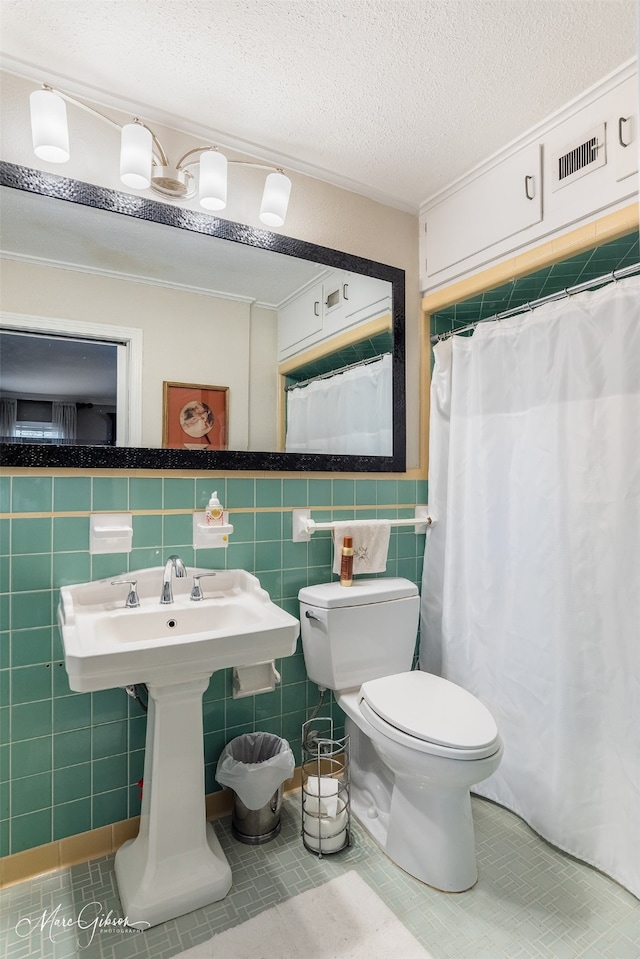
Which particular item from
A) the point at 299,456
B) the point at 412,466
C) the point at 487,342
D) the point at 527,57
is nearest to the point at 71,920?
the point at 299,456

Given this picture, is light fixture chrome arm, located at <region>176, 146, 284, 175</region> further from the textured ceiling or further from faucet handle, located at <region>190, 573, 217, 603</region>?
faucet handle, located at <region>190, 573, 217, 603</region>

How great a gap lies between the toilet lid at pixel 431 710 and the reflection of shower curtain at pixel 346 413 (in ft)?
2.92

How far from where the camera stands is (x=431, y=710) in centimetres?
158

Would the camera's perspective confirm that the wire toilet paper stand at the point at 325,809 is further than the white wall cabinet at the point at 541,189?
Yes

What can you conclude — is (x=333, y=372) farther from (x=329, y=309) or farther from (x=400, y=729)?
(x=400, y=729)

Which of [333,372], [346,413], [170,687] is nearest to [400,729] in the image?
[170,687]

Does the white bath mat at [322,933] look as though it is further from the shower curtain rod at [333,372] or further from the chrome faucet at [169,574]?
the shower curtain rod at [333,372]

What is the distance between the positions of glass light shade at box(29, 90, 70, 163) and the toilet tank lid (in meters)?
1.58

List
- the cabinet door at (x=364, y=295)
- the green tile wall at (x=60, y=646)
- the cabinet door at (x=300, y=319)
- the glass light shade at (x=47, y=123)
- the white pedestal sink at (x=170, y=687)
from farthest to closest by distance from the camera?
the cabinet door at (x=364, y=295), the cabinet door at (x=300, y=319), the green tile wall at (x=60, y=646), the glass light shade at (x=47, y=123), the white pedestal sink at (x=170, y=687)

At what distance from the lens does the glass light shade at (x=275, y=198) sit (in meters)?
1.77

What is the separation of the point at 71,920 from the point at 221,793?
55cm

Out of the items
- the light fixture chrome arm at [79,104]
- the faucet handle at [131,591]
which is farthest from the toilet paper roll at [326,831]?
the light fixture chrome arm at [79,104]

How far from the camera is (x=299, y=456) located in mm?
1928

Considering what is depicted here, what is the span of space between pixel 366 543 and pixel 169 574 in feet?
2.55
